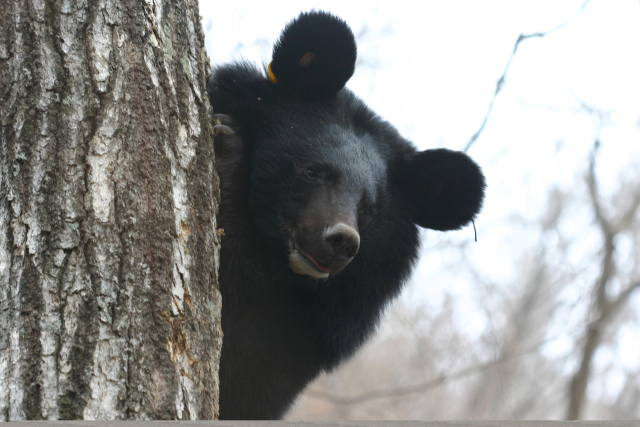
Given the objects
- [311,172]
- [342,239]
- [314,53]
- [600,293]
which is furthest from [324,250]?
[600,293]

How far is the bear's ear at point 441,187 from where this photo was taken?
3.56 meters

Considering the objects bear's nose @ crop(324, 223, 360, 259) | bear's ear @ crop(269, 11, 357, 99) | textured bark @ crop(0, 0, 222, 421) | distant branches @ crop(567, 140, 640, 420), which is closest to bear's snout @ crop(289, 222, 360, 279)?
bear's nose @ crop(324, 223, 360, 259)

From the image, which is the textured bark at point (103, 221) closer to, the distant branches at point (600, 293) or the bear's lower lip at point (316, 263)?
the bear's lower lip at point (316, 263)

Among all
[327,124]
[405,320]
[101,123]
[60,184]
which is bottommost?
[405,320]

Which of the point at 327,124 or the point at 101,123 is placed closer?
the point at 101,123

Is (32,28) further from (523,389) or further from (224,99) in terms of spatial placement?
(523,389)

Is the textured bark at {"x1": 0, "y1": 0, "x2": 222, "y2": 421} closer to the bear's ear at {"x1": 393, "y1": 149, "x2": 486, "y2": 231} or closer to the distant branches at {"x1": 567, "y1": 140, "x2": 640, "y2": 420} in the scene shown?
the bear's ear at {"x1": 393, "y1": 149, "x2": 486, "y2": 231}

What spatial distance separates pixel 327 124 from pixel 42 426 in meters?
2.35

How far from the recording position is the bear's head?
9.61 feet

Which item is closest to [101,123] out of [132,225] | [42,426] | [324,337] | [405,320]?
[132,225]

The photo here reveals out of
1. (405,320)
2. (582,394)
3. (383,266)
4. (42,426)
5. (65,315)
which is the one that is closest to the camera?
(42,426)

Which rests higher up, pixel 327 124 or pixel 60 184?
pixel 327 124

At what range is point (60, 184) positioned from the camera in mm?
1766

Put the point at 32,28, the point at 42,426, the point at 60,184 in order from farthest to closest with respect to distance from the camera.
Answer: the point at 32,28 < the point at 60,184 < the point at 42,426
